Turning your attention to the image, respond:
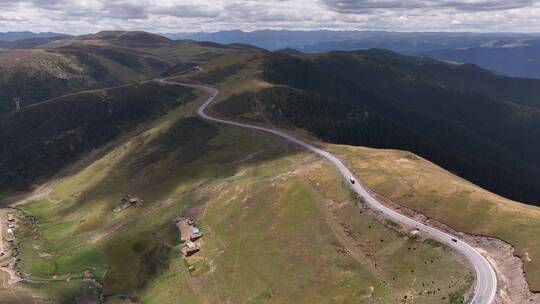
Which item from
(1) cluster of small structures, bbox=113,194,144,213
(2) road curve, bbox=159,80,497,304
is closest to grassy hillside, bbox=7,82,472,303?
(2) road curve, bbox=159,80,497,304

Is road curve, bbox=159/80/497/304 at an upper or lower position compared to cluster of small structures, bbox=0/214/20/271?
upper

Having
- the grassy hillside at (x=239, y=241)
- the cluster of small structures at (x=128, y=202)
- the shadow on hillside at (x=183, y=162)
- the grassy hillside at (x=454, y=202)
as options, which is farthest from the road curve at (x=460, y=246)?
the cluster of small structures at (x=128, y=202)

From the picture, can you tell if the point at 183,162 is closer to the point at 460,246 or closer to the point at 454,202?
the point at 454,202

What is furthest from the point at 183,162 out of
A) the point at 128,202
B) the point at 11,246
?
the point at 11,246

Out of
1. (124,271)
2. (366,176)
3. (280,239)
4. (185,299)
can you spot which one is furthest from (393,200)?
(124,271)

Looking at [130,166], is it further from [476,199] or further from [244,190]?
[476,199]

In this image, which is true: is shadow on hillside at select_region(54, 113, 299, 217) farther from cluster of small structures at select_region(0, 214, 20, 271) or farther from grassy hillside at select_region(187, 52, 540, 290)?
grassy hillside at select_region(187, 52, 540, 290)
